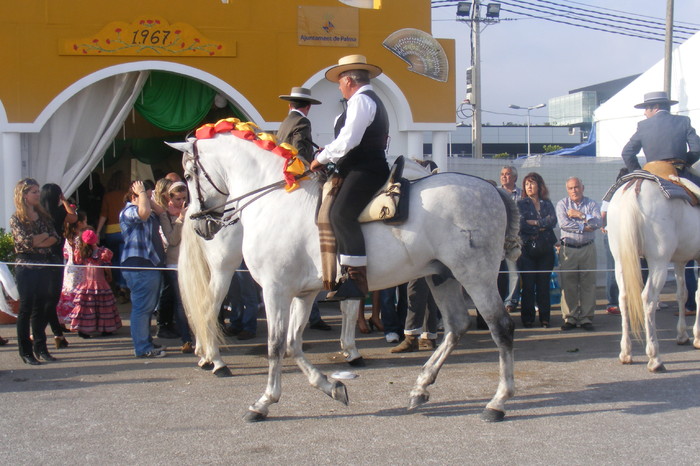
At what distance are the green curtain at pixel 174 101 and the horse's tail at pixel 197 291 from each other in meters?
4.69

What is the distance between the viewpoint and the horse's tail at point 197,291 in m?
6.76

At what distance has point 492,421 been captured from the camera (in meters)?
5.27

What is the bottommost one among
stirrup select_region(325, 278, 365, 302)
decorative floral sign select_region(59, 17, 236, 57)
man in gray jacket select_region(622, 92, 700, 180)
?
stirrup select_region(325, 278, 365, 302)

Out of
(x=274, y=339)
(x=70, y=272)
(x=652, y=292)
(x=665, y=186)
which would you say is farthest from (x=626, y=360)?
(x=70, y=272)

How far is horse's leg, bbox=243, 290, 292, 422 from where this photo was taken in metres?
5.34

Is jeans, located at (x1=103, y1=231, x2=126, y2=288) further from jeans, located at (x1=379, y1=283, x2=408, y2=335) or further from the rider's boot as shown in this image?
the rider's boot

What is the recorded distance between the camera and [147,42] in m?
10.5

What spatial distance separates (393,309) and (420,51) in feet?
15.9

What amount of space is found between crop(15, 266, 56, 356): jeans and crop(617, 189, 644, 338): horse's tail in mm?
5849

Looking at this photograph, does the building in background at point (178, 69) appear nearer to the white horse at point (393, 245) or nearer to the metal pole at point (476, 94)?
the white horse at point (393, 245)

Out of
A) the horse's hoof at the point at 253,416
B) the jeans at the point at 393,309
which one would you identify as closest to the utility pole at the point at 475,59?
the jeans at the point at 393,309

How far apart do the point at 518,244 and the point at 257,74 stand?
20.9ft

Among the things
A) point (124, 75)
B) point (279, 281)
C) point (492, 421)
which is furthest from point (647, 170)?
point (124, 75)

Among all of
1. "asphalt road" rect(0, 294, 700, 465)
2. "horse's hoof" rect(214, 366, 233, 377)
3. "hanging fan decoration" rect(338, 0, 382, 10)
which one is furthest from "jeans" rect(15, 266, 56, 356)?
"hanging fan decoration" rect(338, 0, 382, 10)
